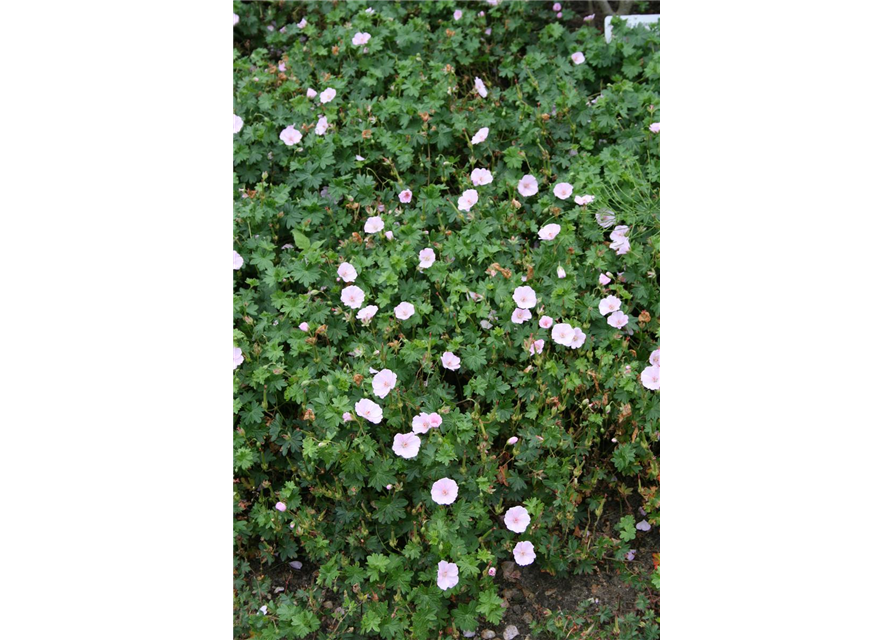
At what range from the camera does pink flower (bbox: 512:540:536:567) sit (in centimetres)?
234

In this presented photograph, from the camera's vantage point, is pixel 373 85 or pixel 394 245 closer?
pixel 394 245

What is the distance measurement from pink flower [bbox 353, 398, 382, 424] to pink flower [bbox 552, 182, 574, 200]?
1.18 meters

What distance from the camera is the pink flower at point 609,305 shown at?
275 centimetres

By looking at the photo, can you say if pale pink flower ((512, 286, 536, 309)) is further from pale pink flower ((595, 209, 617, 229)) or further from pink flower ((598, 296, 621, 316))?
pale pink flower ((595, 209, 617, 229))

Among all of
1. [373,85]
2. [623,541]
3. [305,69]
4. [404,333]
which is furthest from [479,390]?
[305,69]

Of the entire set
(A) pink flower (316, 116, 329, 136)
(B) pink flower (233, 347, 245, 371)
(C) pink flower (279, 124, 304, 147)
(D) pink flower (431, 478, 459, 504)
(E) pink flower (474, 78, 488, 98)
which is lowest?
(D) pink flower (431, 478, 459, 504)

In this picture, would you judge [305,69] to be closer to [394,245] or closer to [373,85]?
[373,85]

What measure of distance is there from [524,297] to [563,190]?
2.02ft

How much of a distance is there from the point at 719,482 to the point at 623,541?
1.35 m

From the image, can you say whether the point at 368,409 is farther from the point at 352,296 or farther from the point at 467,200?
the point at 467,200

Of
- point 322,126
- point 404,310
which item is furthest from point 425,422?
point 322,126

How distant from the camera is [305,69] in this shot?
385cm

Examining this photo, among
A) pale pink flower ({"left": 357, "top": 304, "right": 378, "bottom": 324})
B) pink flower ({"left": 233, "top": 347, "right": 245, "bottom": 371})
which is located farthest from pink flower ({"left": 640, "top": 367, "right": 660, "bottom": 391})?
pink flower ({"left": 233, "top": 347, "right": 245, "bottom": 371})

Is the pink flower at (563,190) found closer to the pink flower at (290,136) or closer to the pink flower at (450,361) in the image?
the pink flower at (450,361)
